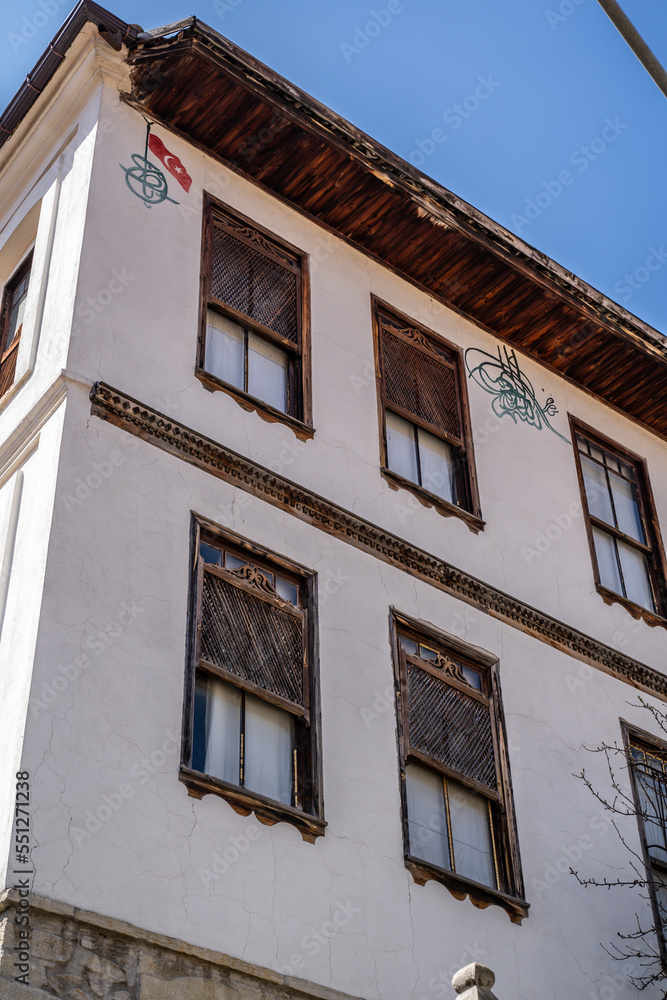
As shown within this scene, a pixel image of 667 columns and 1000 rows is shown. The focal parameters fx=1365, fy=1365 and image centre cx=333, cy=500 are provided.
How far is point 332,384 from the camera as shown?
11875 mm

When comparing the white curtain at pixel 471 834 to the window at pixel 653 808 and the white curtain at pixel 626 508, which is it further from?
the white curtain at pixel 626 508

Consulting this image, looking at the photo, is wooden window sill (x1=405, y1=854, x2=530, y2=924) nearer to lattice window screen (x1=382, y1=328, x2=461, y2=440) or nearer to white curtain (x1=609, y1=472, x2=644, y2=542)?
lattice window screen (x1=382, y1=328, x2=461, y2=440)

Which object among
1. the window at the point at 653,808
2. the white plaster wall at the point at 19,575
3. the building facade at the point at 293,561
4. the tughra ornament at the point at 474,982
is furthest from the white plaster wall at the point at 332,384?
the tughra ornament at the point at 474,982

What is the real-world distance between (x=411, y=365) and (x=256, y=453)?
275 cm

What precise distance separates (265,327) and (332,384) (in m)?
0.76

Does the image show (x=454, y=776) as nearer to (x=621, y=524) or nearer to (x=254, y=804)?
(x=254, y=804)

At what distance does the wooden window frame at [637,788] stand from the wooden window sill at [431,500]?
2.17m

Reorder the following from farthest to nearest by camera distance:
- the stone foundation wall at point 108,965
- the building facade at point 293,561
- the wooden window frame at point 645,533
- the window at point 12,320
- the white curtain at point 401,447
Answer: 1. the wooden window frame at point 645,533
2. the white curtain at point 401,447
3. the window at point 12,320
4. the building facade at point 293,561
5. the stone foundation wall at point 108,965

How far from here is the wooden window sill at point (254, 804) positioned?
8.55 m

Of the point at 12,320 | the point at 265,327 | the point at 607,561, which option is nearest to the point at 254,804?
the point at 265,327

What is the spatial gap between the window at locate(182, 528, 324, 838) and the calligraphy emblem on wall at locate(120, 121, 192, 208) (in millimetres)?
3315

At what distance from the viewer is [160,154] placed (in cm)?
1195

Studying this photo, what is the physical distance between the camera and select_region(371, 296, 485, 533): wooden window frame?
11836mm

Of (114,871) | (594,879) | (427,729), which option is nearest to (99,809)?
(114,871)
